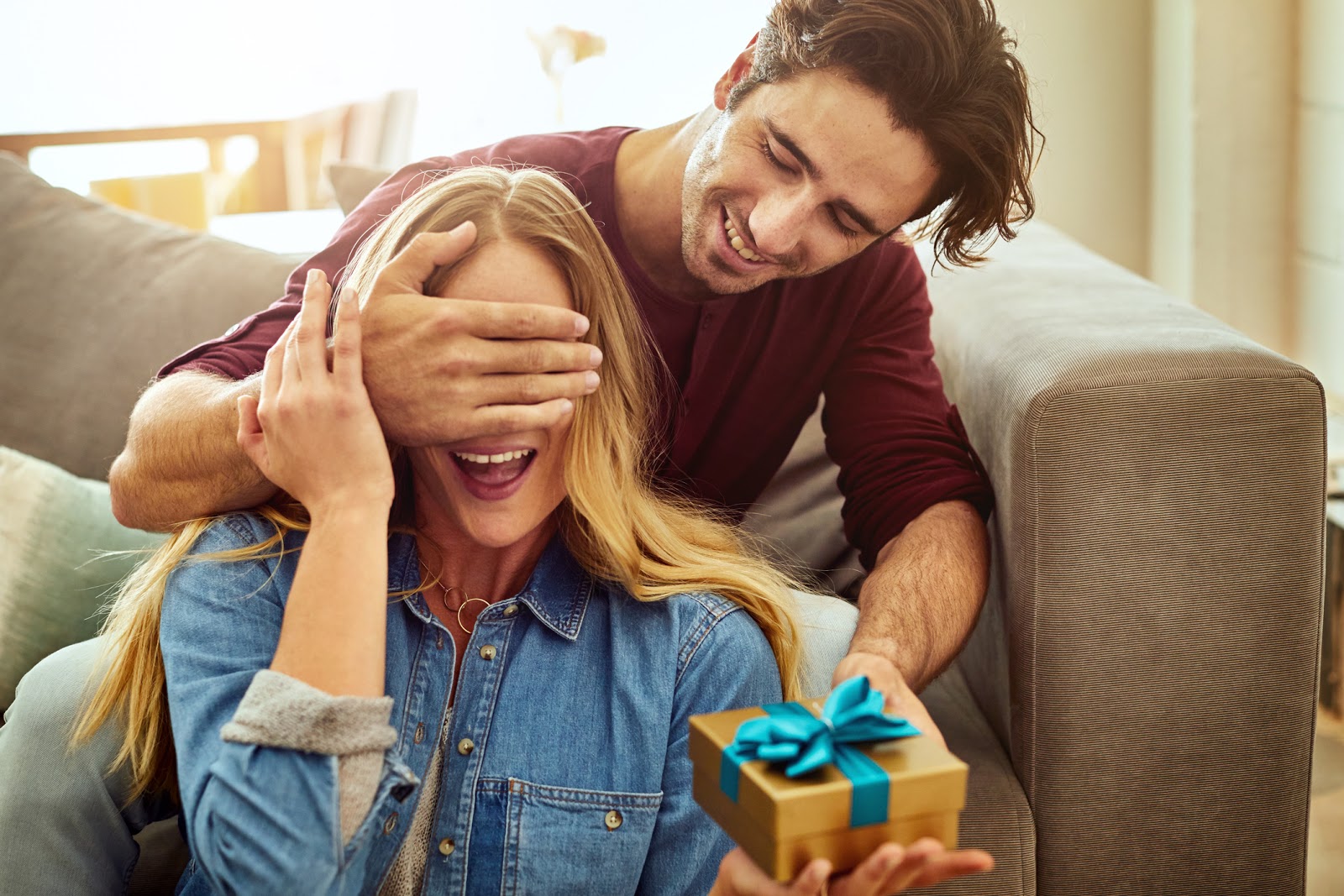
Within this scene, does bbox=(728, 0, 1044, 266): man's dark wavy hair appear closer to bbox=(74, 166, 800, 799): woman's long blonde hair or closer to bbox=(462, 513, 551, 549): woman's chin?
bbox=(74, 166, 800, 799): woman's long blonde hair

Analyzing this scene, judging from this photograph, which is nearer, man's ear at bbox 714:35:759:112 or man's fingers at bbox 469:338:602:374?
man's fingers at bbox 469:338:602:374

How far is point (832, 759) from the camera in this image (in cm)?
75

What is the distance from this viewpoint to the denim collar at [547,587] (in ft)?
3.33

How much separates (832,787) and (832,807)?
0.01m

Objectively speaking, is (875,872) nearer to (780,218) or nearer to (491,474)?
(491,474)

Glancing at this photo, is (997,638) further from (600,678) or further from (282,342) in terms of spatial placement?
(282,342)

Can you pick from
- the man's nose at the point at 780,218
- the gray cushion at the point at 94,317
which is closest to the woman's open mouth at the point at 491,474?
the man's nose at the point at 780,218

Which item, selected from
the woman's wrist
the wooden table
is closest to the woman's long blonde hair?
the woman's wrist

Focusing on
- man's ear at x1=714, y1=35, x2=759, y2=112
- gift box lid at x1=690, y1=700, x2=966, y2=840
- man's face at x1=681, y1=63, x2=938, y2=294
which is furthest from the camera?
man's ear at x1=714, y1=35, x2=759, y2=112

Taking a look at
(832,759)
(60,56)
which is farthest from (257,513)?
(60,56)

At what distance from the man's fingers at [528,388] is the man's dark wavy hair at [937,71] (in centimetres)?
41

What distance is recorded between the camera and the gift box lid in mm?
714

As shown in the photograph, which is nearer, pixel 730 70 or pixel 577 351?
pixel 577 351

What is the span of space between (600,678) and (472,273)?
1.09 feet
